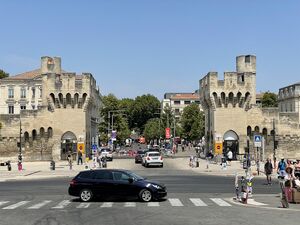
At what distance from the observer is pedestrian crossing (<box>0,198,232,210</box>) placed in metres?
21.0

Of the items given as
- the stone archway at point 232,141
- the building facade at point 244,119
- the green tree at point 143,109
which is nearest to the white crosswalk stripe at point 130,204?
the building facade at point 244,119

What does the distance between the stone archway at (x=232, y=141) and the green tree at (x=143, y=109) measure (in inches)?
→ 4185

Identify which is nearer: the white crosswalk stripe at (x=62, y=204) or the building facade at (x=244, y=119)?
the white crosswalk stripe at (x=62, y=204)

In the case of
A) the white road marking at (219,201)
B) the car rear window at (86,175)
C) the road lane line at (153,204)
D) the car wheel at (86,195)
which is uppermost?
the car rear window at (86,175)

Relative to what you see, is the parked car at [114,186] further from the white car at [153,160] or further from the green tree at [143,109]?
the green tree at [143,109]

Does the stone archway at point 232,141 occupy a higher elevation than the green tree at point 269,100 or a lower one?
lower

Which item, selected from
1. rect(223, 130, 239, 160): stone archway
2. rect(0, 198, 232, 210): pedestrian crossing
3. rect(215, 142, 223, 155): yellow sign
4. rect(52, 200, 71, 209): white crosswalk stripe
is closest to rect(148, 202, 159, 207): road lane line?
rect(0, 198, 232, 210): pedestrian crossing

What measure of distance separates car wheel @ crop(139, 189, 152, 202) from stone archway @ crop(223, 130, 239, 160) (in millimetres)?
41356

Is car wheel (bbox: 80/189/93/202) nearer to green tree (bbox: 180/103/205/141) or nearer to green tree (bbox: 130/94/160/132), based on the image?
green tree (bbox: 180/103/205/141)

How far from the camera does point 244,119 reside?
6356cm

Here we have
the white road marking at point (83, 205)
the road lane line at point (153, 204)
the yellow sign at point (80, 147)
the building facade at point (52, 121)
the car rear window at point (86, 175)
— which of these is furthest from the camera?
the building facade at point (52, 121)

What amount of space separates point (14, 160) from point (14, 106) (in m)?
45.6

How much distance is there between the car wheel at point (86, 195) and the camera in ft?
75.4

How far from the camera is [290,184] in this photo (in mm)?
21188
